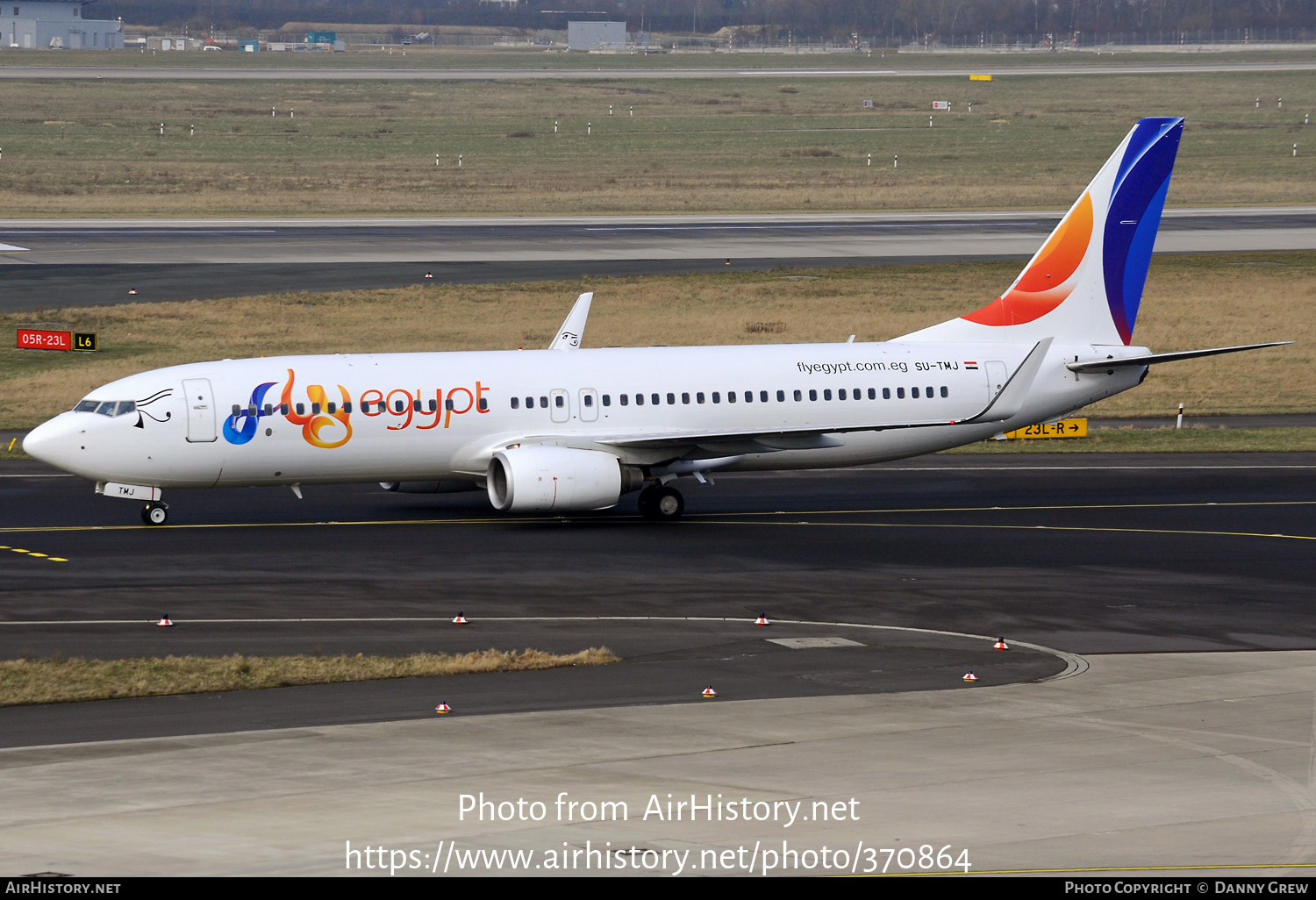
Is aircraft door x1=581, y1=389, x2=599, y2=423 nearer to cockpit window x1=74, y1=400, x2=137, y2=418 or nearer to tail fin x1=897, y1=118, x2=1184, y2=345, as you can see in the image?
tail fin x1=897, y1=118, x2=1184, y2=345

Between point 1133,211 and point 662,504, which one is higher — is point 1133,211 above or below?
above

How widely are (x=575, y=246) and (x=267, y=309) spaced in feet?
80.1

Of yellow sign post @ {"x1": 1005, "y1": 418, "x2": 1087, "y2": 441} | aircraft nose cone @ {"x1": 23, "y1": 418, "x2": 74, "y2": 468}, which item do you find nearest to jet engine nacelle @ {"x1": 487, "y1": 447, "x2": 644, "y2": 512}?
aircraft nose cone @ {"x1": 23, "y1": 418, "x2": 74, "y2": 468}

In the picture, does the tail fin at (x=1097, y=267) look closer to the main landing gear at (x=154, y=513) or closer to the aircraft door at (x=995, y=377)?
the aircraft door at (x=995, y=377)

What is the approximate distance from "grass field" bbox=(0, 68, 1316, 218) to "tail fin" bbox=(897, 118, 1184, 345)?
66.2 metres

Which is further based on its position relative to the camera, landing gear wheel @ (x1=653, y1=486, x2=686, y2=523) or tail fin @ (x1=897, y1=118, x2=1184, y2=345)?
tail fin @ (x1=897, y1=118, x2=1184, y2=345)

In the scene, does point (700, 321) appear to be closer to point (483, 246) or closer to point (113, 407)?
point (483, 246)

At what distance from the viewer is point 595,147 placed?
→ 145m

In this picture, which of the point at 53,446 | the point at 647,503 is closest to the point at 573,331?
the point at 647,503

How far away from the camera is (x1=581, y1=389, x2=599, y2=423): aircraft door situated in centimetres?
4053

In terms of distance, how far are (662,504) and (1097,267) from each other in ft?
45.9

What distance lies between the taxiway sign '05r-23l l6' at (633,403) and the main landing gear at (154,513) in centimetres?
5

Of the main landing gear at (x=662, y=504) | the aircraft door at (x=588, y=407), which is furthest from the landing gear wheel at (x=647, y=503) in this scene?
the aircraft door at (x=588, y=407)
